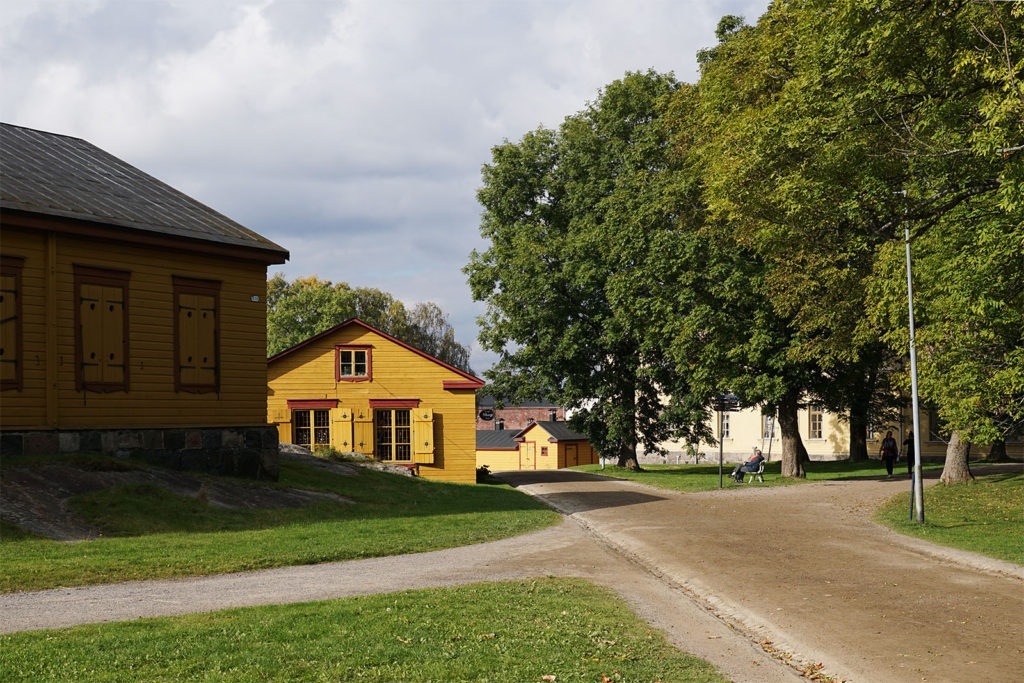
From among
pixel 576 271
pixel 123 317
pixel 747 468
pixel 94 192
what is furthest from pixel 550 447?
pixel 123 317

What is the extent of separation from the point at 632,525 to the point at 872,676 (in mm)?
12415

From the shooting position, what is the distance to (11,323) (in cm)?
1975

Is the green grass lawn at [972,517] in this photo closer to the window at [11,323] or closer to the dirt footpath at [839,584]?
the dirt footpath at [839,584]

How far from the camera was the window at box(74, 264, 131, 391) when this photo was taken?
20828 mm

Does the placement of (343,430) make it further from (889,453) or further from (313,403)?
(889,453)

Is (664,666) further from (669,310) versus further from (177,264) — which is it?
(669,310)

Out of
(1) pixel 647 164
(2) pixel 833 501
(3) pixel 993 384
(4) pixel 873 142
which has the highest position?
(1) pixel 647 164

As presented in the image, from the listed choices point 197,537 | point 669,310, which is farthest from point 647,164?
point 197,537

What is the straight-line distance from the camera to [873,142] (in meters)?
19.1

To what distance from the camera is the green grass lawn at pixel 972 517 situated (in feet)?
54.3

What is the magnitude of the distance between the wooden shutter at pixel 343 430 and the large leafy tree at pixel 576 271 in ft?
31.6

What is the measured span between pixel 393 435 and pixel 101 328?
56.5ft

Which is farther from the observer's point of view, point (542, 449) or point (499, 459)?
point (499, 459)

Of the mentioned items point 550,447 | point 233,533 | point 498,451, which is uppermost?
point 233,533
